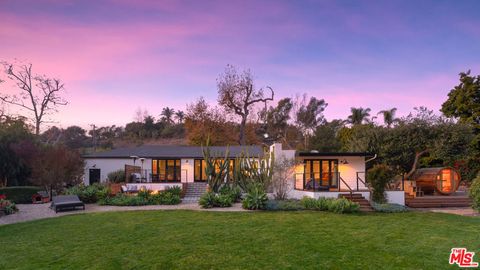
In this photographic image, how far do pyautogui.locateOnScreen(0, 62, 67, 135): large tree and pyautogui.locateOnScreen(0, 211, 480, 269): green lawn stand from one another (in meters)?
24.9

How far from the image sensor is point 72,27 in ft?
53.9

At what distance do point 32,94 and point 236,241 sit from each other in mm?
33051

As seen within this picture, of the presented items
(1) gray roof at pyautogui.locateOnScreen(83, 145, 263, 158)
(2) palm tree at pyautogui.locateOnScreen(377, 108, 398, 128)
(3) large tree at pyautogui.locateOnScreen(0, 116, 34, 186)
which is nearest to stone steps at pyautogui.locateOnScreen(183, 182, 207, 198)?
(1) gray roof at pyautogui.locateOnScreen(83, 145, 263, 158)

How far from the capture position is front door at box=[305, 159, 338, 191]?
21109 mm

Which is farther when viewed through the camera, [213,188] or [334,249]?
[213,188]

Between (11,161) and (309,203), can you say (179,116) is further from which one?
(309,203)

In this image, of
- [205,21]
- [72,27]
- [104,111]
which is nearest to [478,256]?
[205,21]

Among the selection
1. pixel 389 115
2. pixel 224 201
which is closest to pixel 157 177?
pixel 224 201

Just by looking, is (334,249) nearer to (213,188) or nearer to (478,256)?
(478,256)

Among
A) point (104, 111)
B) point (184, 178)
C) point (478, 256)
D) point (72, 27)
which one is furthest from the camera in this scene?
point (104, 111)

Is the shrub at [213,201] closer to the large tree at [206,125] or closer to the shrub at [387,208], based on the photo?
the shrub at [387,208]

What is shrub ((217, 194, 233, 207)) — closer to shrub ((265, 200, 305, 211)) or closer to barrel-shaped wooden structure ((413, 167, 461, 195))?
shrub ((265, 200, 305, 211))

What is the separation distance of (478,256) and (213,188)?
13.7 m

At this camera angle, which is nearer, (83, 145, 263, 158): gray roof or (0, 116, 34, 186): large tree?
(0, 116, 34, 186): large tree
